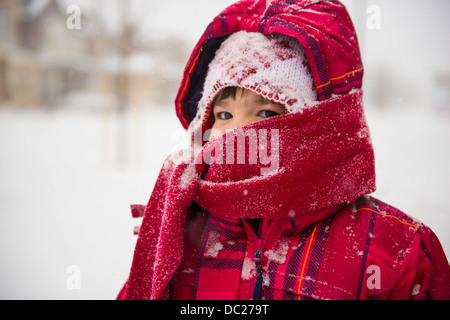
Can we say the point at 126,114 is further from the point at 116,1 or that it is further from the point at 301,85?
the point at 301,85

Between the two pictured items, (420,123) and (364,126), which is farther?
(420,123)

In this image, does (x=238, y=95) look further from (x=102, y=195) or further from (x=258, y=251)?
(x=102, y=195)

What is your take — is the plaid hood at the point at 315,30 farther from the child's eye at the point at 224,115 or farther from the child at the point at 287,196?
the child's eye at the point at 224,115

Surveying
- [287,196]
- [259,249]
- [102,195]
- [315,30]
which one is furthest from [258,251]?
[102,195]

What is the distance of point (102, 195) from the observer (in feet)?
10.6

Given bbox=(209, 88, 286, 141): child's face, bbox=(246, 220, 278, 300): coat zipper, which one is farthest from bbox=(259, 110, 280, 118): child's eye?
bbox=(246, 220, 278, 300): coat zipper

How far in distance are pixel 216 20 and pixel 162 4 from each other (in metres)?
0.91

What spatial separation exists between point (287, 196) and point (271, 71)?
1.32 ft

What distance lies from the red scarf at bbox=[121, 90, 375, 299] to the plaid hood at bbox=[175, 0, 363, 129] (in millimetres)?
80

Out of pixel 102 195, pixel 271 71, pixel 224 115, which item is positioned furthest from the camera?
pixel 102 195

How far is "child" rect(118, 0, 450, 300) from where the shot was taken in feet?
2.68

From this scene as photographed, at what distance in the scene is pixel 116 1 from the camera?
2.45 metres

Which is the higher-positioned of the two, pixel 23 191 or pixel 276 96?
pixel 276 96
